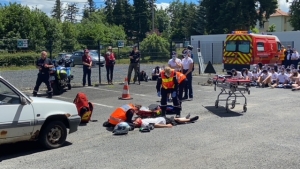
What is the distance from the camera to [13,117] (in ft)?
23.9

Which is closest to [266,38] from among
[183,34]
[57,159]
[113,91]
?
[113,91]

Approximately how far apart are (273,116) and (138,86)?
339 inches

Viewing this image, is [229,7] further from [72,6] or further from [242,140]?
[72,6]

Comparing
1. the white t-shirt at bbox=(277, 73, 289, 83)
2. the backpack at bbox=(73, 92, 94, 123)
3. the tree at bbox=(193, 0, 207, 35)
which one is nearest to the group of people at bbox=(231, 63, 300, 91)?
the white t-shirt at bbox=(277, 73, 289, 83)

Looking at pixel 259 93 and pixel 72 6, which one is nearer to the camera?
pixel 259 93

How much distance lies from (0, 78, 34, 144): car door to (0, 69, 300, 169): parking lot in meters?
0.43

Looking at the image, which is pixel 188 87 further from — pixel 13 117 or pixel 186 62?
pixel 13 117

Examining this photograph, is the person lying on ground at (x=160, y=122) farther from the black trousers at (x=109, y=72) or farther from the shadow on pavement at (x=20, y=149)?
the black trousers at (x=109, y=72)

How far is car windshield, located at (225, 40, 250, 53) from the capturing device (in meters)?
24.8

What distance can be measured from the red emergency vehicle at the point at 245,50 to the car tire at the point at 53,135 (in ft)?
60.1

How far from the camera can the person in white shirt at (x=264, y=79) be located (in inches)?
770

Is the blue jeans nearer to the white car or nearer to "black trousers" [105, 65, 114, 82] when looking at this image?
"black trousers" [105, 65, 114, 82]

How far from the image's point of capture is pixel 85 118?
10523mm

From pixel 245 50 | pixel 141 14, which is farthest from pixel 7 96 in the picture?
pixel 141 14
